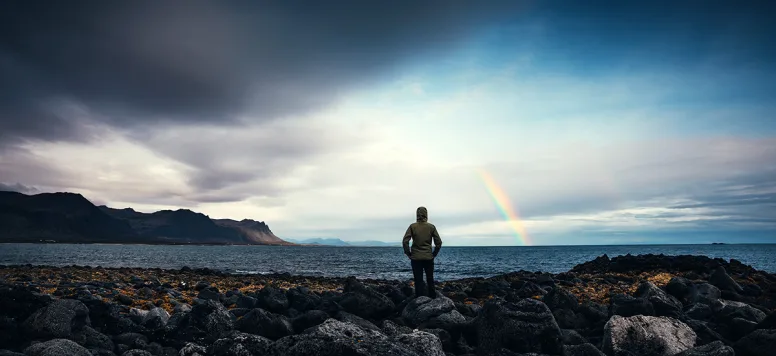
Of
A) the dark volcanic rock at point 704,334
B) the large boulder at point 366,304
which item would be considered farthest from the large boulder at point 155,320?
the dark volcanic rock at point 704,334

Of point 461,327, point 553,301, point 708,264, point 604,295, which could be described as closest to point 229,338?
point 461,327

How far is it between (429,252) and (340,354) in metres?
7.76

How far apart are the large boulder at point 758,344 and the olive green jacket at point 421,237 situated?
325 inches

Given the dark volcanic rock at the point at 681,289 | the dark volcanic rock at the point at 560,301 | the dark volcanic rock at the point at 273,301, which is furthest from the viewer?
the dark volcanic rock at the point at 681,289

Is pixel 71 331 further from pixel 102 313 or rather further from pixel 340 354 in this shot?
pixel 340 354

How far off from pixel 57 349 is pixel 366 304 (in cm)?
725

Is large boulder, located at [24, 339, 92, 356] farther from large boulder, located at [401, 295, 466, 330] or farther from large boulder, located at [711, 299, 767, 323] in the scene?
large boulder, located at [711, 299, 767, 323]

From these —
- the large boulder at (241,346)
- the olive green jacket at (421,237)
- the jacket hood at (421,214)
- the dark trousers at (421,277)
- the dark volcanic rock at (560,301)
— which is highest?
the jacket hood at (421,214)

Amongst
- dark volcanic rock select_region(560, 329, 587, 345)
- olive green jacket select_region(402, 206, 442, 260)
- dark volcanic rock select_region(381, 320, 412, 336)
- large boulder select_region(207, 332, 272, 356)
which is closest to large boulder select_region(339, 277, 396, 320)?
dark volcanic rock select_region(381, 320, 412, 336)

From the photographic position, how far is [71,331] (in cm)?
1042

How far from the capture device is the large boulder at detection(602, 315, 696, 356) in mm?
9801

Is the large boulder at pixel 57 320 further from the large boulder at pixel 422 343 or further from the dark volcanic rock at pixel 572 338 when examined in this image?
the dark volcanic rock at pixel 572 338

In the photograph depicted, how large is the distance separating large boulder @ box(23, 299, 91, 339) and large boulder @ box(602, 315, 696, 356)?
1228 cm

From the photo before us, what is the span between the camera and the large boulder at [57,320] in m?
10.2
